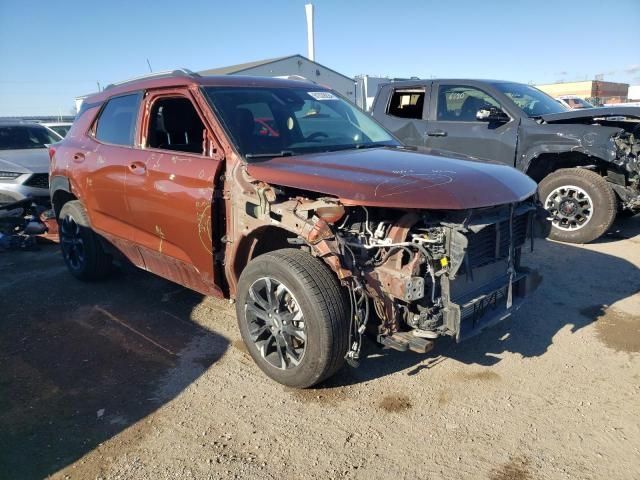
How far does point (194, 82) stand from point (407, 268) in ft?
7.51

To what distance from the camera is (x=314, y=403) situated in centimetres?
320

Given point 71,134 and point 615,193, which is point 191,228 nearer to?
point 71,134

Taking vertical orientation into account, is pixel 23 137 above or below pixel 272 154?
below

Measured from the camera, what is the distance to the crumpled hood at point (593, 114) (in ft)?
20.5

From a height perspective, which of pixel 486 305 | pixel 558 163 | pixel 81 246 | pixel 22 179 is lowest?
pixel 81 246

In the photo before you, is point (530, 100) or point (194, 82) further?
point (530, 100)

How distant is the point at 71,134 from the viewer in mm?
5387

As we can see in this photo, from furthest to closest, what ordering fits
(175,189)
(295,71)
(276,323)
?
1. (295,71)
2. (175,189)
3. (276,323)

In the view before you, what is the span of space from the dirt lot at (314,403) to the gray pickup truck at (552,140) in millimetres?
1991

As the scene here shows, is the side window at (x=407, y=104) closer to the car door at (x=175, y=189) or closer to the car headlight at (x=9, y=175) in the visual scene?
the car door at (x=175, y=189)

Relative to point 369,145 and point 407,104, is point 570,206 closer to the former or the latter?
point 407,104

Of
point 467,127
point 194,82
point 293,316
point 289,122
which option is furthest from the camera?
point 467,127

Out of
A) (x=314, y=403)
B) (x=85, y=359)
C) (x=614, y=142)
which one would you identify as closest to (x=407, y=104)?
(x=614, y=142)

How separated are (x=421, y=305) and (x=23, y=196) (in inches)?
307
